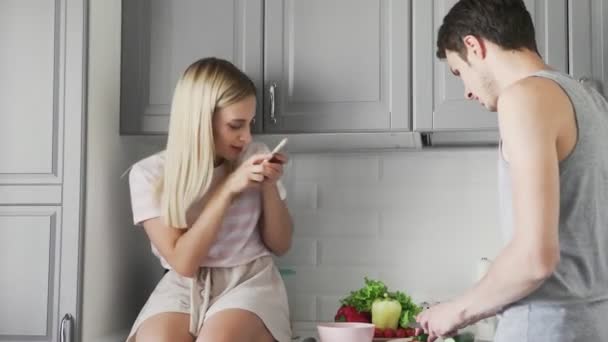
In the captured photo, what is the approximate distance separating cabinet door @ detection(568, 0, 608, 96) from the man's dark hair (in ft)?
2.19

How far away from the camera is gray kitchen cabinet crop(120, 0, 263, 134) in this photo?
2.47 m

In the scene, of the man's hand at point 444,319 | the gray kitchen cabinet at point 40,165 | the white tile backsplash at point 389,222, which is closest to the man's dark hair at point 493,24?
the man's hand at point 444,319

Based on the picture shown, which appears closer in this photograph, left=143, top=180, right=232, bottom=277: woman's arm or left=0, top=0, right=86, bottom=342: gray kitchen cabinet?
left=143, top=180, right=232, bottom=277: woman's arm

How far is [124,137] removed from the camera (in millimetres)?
2574

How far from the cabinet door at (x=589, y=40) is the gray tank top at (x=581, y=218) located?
80 cm

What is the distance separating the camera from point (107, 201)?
2.45 m

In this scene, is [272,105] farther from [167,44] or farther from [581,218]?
[581,218]

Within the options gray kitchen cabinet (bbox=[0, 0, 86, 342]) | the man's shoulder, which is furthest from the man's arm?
gray kitchen cabinet (bbox=[0, 0, 86, 342])

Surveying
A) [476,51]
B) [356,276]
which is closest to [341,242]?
[356,276]

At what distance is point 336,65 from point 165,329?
32.9 inches

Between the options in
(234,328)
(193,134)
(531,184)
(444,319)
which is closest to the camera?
(531,184)

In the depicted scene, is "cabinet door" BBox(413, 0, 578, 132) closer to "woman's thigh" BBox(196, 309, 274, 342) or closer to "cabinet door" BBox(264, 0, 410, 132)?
"cabinet door" BBox(264, 0, 410, 132)

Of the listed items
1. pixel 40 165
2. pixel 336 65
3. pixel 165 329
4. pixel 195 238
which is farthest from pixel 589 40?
pixel 40 165

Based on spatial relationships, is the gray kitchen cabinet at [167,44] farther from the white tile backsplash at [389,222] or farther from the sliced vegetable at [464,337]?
the sliced vegetable at [464,337]
